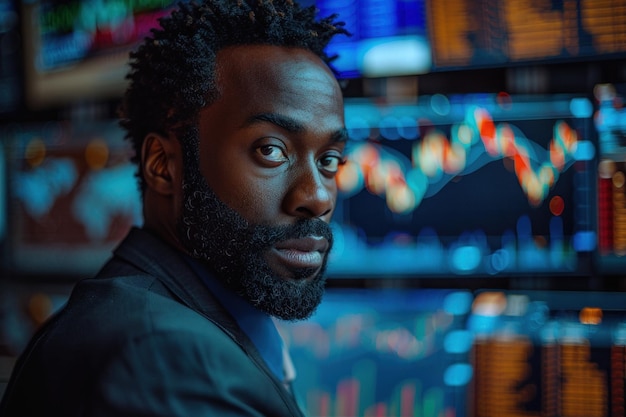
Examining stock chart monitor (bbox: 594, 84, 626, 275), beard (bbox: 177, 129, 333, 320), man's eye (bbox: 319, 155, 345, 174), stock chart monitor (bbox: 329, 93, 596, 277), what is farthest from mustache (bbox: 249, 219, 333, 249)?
stock chart monitor (bbox: 594, 84, 626, 275)

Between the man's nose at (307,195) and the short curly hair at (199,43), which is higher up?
the short curly hair at (199,43)

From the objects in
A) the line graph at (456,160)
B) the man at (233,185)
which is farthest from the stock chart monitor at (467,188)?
the man at (233,185)

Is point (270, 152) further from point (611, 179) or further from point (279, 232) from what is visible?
point (611, 179)

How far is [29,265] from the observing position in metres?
2.00

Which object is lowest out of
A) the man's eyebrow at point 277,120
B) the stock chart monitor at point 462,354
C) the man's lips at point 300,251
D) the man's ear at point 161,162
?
the stock chart monitor at point 462,354

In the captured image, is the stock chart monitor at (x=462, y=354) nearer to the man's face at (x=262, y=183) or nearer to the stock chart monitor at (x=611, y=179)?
the stock chart monitor at (x=611, y=179)

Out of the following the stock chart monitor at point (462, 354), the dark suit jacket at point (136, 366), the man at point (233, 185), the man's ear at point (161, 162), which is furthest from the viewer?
the stock chart monitor at point (462, 354)

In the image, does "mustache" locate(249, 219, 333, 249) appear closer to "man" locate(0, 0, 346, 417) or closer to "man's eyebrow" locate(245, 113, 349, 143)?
"man" locate(0, 0, 346, 417)

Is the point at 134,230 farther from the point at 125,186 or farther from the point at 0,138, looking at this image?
the point at 0,138

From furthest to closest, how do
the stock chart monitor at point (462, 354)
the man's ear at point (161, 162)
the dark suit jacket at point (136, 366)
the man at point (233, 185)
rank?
the stock chart monitor at point (462, 354)
the man's ear at point (161, 162)
the man at point (233, 185)
the dark suit jacket at point (136, 366)

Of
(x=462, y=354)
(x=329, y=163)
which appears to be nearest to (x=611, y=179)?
(x=462, y=354)

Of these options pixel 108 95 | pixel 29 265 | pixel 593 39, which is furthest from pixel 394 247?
pixel 29 265

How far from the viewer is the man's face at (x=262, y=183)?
0.97 meters

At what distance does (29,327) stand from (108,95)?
2.33 feet
